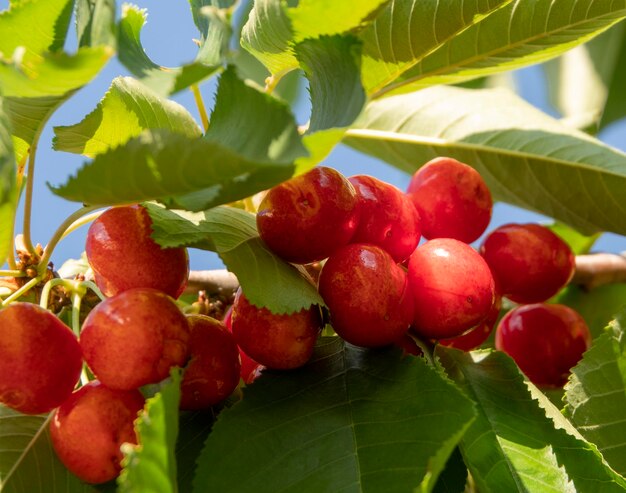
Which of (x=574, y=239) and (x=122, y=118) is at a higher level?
(x=122, y=118)

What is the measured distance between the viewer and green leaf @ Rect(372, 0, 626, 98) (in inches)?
42.5

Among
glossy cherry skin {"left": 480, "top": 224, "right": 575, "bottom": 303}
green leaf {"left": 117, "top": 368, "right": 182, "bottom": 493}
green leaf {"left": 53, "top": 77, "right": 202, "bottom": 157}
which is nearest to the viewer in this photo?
green leaf {"left": 117, "top": 368, "right": 182, "bottom": 493}

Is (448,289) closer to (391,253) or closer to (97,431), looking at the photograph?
(391,253)

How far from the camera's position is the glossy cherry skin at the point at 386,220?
3.16 ft

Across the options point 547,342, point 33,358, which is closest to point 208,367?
point 33,358

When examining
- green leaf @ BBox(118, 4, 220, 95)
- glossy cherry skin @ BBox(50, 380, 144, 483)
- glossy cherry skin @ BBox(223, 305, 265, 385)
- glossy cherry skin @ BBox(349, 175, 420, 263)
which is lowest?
glossy cherry skin @ BBox(223, 305, 265, 385)

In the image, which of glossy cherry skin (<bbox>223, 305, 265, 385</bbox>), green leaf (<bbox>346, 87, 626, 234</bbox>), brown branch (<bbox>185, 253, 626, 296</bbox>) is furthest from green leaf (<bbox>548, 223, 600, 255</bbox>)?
glossy cherry skin (<bbox>223, 305, 265, 385</bbox>)

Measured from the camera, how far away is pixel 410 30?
1.06 metres

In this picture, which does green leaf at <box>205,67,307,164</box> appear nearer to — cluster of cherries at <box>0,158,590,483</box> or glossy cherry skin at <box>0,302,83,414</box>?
cluster of cherries at <box>0,158,590,483</box>

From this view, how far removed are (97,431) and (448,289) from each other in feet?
1.32

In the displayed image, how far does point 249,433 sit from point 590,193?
2.52 ft

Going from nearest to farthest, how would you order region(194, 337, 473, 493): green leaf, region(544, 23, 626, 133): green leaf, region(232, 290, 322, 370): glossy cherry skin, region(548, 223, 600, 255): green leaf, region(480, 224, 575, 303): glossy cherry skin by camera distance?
region(194, 337, 473, 493): green leaf → region(232, 290, 322, 370): glossy cherry skin → region(480, 224, 575, 303): glossy cherry skin → region(548, 223, 600, 255): green leaf → region(544, 23, 626, 133): green leaf

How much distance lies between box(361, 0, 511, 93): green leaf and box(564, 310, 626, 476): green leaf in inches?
16.6

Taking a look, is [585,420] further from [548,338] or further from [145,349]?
[145,349]
